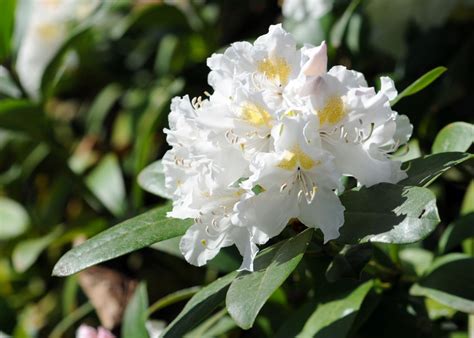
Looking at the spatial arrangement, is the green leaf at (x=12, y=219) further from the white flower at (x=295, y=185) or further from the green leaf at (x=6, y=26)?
the white flower at (x=295, y=185)

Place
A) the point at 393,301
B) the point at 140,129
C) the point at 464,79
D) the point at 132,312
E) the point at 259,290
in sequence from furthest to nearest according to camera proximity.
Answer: the point at 140,129 < the point at 464,79 < the point at 132,312 < the point at 393,301 < the point at 259,290

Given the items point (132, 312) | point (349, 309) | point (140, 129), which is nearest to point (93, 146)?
point (140, 129)

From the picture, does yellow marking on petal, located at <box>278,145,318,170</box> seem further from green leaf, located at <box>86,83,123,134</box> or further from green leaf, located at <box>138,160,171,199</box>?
green leaf, located at <box>86,83,123,134</box>

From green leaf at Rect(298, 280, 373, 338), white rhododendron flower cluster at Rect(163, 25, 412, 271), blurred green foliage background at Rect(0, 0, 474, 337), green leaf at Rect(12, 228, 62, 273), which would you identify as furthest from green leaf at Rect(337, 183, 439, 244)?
green leaf at Rect(12, 228, 62, 273)

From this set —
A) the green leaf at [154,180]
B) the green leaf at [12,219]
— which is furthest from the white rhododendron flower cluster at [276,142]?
the green leaf at [12,219]

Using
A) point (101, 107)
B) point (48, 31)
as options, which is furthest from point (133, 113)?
point (48, 31)

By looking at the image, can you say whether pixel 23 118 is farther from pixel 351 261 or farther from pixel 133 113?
pixel 351 261

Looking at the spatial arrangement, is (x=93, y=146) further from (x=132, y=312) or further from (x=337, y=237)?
(x=337, y=237)
